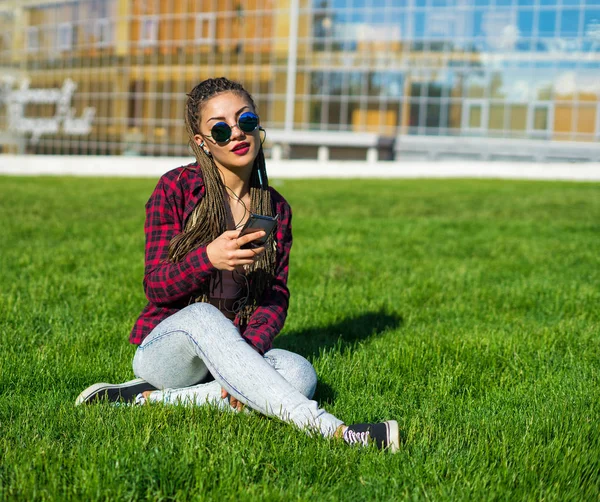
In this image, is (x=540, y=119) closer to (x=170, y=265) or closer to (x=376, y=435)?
(x=170, y=265)

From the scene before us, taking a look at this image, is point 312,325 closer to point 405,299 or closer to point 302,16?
point 405,299

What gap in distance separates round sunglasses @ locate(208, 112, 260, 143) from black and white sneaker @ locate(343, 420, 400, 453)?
140 centimetres

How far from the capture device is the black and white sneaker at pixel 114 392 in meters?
3.60

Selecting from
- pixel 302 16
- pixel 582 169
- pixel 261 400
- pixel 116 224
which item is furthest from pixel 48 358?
pixel 302 16

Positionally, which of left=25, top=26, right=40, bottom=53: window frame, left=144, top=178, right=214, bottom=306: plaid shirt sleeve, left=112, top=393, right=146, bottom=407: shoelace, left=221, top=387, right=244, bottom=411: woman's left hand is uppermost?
left=25, top=26, right=40, bottom=53: window frame

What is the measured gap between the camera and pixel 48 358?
4.41 meters

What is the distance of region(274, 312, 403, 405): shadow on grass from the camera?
490cm

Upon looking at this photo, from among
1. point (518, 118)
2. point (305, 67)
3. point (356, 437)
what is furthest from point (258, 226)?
point (305, 67)

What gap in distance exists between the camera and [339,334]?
537 cm

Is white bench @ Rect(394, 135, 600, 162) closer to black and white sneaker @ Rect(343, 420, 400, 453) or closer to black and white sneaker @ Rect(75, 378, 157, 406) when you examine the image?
black and white sneaker @ Rect(75, 378, 157, 406)

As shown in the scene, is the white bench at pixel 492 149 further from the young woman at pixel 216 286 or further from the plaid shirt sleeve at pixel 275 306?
the young woman at pixel 216 286

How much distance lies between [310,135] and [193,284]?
45.5 meters

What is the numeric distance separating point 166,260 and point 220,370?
590 mm

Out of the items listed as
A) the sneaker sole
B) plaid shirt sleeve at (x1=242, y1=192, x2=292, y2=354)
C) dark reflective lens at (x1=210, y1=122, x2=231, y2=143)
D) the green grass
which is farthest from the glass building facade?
the sneaker sole
